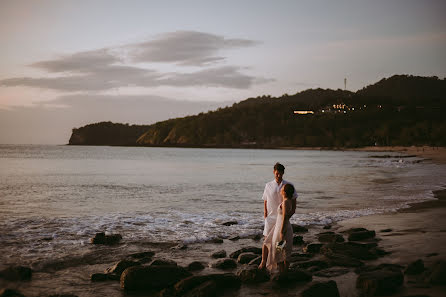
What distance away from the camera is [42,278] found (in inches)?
318

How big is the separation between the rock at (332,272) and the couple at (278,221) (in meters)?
0.84

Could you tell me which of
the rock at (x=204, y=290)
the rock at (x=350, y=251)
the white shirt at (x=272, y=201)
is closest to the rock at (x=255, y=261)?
the white shirt at (x=272, y=201)

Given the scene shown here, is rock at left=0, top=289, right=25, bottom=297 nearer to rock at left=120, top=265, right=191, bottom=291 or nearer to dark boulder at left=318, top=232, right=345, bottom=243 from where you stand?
rock at left=120, top=265, right=191, bottom=291

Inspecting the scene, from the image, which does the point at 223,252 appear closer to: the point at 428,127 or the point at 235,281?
the point at 235,281

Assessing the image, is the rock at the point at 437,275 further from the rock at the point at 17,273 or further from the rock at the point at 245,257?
the rock at the point at 17,273

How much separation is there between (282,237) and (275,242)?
21 cm

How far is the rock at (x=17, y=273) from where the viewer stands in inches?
311

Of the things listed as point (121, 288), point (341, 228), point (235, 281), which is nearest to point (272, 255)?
point (235, 281)

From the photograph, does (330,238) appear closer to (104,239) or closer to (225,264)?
(225,264)

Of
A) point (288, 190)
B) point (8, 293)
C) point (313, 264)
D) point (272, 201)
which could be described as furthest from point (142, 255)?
point (288, 190)

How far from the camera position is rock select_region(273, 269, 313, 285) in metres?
7.13

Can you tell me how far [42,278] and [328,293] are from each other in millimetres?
6018

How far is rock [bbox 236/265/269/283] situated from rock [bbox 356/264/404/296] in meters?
1.76

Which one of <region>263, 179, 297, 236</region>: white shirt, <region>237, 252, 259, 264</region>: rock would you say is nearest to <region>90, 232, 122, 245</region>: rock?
<region>237, 252, 259, 264</region>: rock
